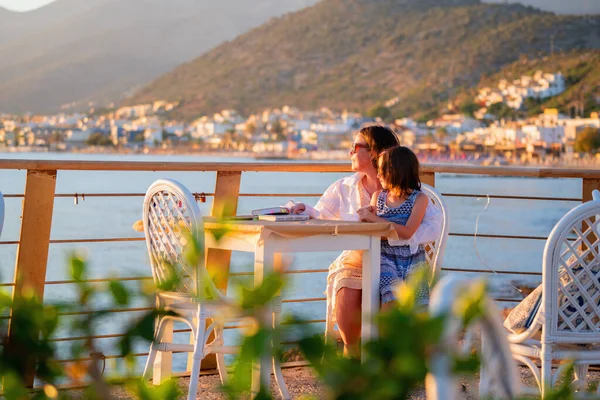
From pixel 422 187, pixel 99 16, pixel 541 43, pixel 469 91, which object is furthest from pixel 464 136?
pixel 422 187

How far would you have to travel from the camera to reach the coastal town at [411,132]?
4762 centimetres

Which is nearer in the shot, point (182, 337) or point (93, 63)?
point (182, 337)

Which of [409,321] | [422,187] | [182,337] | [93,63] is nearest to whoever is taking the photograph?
[409,321]

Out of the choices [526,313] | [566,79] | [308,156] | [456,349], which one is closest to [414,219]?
[526,313]

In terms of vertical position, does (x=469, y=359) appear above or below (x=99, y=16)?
below

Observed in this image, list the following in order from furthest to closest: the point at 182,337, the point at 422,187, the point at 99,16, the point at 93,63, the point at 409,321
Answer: the point at 99,16 < the point at 93,63 < the point at 182,337 < the point at 422,187 < the point at 409,321

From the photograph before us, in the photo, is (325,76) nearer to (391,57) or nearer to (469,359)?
(391,57)

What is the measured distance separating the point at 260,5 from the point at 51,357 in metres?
68.7

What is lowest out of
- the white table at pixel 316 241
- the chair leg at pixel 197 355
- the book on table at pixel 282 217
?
the chair leg at pixel 197 355

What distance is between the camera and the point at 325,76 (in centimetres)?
5606

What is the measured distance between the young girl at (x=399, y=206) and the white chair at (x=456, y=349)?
2022 millimetres

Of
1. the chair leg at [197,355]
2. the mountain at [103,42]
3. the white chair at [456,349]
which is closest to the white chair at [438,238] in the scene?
the chair leg at [197,355]

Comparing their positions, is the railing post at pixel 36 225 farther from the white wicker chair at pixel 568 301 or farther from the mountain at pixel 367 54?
the mountain at pixel 367 54

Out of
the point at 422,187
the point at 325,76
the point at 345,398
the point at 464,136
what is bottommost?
the point at 345,398
